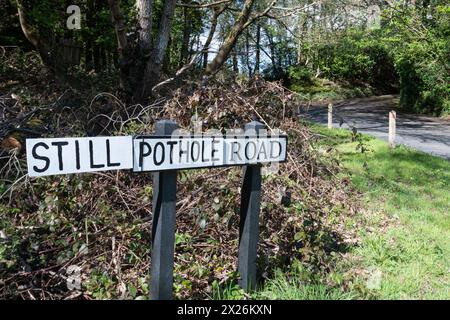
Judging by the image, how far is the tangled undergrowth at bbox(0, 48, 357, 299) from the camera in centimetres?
357

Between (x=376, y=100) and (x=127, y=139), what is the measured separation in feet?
105

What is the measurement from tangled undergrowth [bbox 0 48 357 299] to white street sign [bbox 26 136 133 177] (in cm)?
102

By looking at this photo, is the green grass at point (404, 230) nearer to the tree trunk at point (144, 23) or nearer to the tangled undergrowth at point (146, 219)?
the tangled undergrowth at point (146, 219)

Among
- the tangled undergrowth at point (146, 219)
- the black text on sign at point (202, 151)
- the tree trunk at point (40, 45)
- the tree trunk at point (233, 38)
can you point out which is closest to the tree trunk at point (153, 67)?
the tangled undergrowth at point (146, 219)

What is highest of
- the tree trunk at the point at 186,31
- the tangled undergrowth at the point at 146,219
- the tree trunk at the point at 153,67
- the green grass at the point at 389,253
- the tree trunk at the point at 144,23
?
the tree trunk at the point at 186,31

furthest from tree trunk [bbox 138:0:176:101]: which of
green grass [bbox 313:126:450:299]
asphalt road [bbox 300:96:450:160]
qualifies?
green grass [bbox 313:126:450:299]

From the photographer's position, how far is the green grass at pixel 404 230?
12.4 feet

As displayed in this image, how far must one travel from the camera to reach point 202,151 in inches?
123

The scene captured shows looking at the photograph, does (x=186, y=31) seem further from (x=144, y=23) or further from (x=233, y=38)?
(x=144, y=23)

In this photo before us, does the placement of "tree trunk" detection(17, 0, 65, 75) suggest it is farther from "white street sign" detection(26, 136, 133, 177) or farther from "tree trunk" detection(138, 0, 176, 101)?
"white street sign" detection(26, 136, 133, 177)
